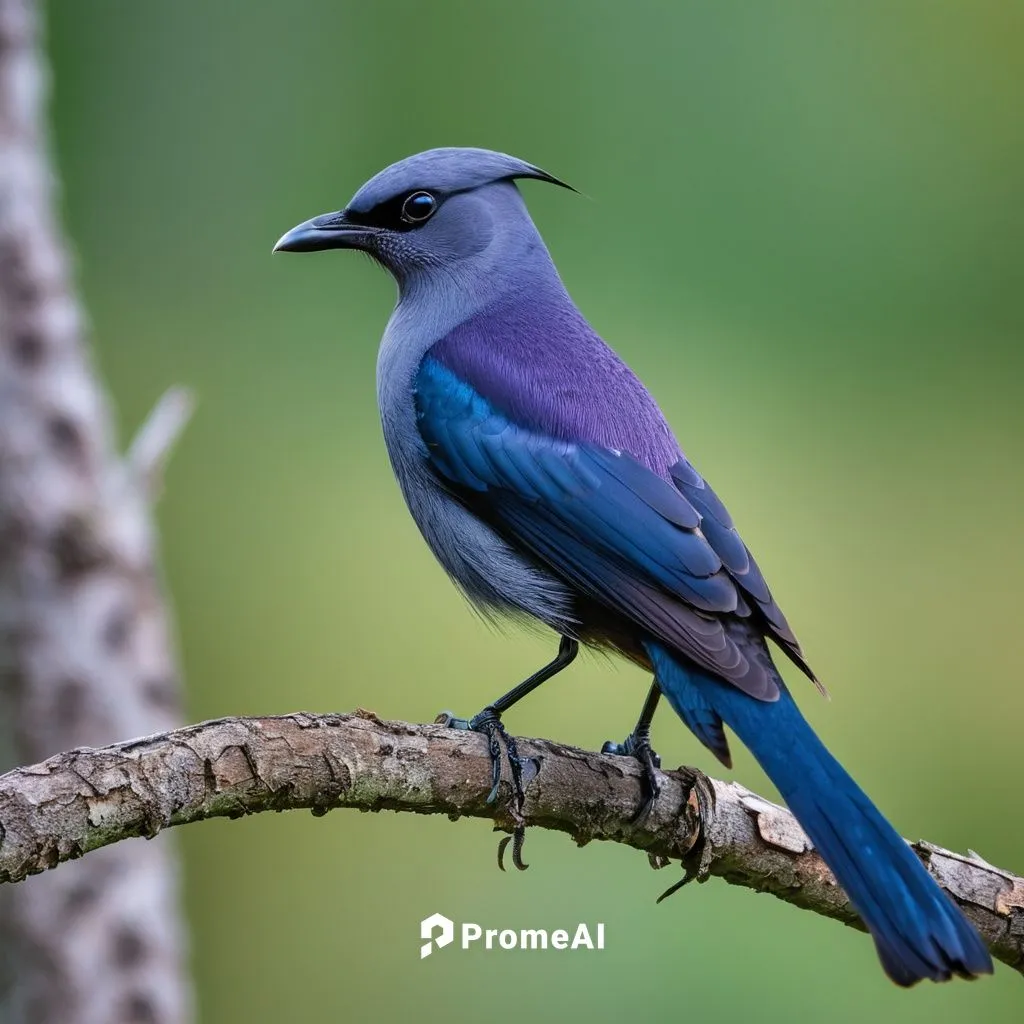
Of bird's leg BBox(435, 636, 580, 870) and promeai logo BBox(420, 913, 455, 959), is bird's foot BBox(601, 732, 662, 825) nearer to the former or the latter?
bird's leg BBox(435, 636, 580, 870)

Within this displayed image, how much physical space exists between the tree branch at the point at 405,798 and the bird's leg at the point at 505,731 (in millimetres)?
22

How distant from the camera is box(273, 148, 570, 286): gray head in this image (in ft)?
11.7

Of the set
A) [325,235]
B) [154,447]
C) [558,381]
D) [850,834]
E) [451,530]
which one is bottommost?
[850,834]

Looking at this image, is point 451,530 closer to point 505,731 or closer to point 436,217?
point 505,731

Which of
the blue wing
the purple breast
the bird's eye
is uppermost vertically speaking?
the bird's eye

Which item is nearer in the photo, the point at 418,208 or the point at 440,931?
the point at 418,208

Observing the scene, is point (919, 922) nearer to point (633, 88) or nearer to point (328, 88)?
point (633, 88)

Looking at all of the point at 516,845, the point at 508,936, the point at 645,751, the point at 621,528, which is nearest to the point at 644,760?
the point at 645,751

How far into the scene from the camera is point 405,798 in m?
2.63

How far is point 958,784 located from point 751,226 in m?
2.42

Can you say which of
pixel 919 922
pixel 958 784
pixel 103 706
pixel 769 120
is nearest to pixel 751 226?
pixel 769 120

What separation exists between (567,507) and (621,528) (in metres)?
0.13

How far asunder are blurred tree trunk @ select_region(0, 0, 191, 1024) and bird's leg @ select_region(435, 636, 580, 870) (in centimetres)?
125

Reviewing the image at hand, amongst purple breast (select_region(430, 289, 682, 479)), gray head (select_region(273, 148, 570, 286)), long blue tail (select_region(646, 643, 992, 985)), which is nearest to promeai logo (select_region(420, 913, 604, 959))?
long blue tail (select_region(646, 643, 992, 985))
